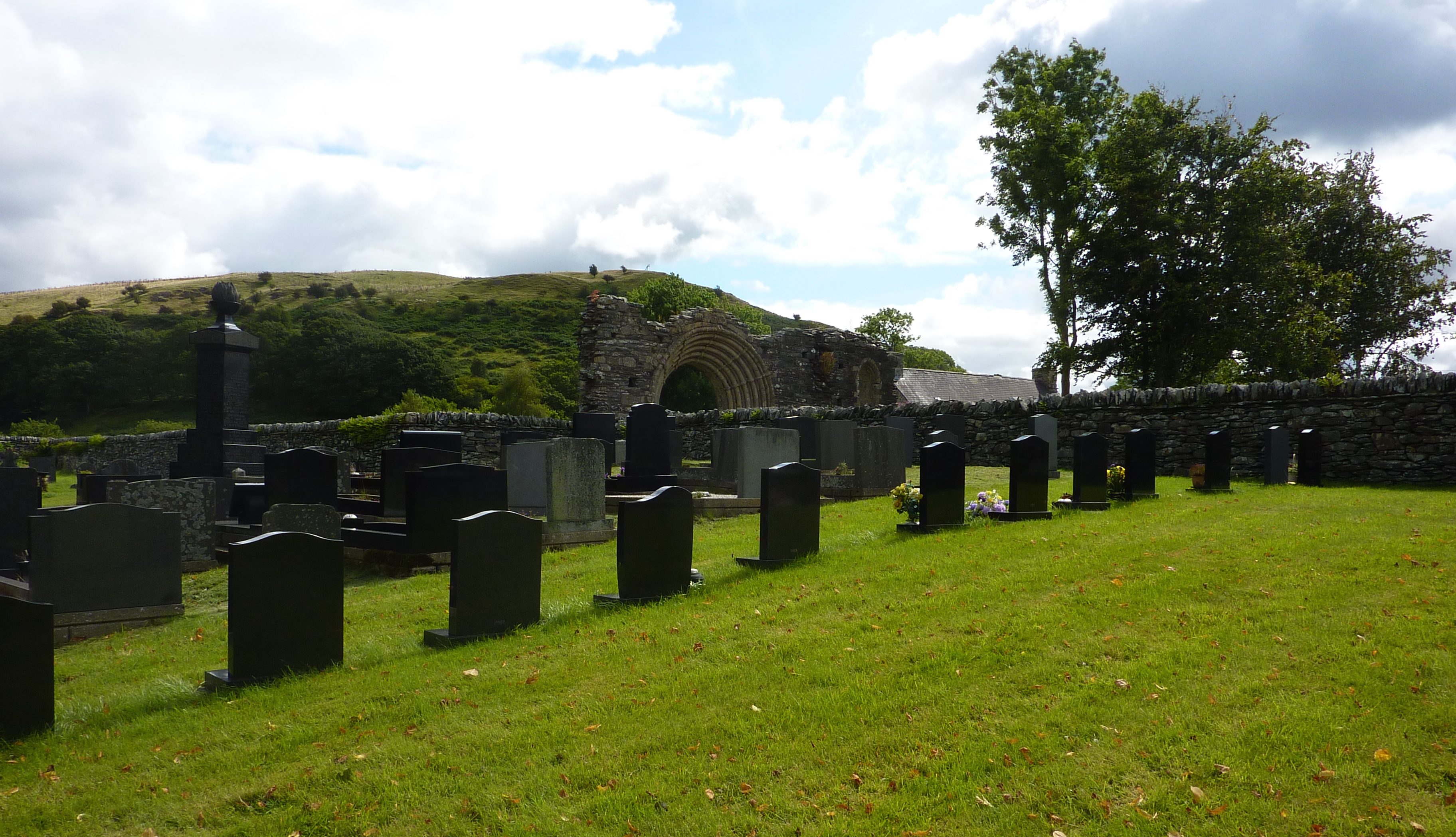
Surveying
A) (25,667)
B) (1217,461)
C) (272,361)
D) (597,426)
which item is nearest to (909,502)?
(1217,461)

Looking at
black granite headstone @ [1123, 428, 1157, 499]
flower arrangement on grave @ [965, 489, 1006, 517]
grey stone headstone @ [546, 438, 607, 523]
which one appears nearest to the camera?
flower arrangement on grave @ [965, 489, 1006, 517]

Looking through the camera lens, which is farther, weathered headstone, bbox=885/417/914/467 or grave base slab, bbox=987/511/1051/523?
weathered headstone, bbox=885/417/914/467

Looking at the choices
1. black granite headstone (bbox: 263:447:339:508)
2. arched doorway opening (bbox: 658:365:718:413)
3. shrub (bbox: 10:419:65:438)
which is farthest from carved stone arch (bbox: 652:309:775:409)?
shrub (bbox: 10:419:65:438)

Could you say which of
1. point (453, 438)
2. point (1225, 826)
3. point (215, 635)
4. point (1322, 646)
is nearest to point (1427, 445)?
point (1322, 646)

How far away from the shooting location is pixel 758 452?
11.5 m

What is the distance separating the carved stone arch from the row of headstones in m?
18.4

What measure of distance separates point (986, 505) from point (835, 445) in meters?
4.79

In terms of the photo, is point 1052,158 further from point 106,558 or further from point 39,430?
point 39,430

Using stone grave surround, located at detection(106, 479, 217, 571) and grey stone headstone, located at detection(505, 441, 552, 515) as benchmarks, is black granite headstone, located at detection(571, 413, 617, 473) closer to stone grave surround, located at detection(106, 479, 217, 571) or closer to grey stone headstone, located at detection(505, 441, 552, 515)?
grey stone headstone, located at detection(505, 441, 552, 515)

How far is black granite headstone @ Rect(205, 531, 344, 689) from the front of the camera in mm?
4918

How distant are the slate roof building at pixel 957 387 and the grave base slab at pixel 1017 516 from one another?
19258mm

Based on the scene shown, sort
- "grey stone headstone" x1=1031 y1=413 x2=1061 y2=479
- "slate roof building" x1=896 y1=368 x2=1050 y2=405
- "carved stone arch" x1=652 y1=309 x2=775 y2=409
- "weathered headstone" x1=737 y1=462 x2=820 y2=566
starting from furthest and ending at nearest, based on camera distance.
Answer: "slate roof building" x1=896 y1=368 x2=1050 y2=405
"carved stone arch" x1=652 y1=309 x2=775 y2=409
"grey stone headstone" x1=1031 y1=413 x2=1061 y2=479
"weathered headstone" x1=737 y1=462 x2=820 y2=566

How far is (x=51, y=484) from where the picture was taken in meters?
22.2

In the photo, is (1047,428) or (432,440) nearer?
(432,440)
